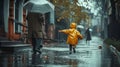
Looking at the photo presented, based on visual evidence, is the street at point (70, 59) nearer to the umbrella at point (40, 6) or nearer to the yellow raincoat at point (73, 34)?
the yellow raincoat at point (73, 34)

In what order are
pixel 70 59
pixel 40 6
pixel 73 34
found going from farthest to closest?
1. pixel 73 34
2. pixel 40 6
3. pixel 70 59

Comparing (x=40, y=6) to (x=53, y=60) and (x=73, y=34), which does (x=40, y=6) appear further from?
(x=53, y=60)

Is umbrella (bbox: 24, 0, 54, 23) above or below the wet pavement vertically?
above

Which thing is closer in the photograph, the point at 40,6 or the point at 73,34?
the point at 40,6

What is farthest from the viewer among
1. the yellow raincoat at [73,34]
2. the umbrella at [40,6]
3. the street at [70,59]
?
the yellow raincoat at [73,34]

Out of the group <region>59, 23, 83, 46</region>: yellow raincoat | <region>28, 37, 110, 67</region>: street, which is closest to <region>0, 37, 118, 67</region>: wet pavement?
<region>28, 37, 110, 67</region>: street

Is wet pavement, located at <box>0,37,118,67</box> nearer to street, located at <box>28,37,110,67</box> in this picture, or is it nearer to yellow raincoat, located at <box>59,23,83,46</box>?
street, located at <box>28,37,110,67</box>

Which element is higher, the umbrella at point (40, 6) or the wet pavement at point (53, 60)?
the umbrella at point (40, 6)

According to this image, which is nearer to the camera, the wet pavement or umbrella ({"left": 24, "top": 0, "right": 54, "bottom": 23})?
the wet pavement

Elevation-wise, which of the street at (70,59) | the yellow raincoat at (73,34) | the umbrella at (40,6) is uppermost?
the umbrella at (40,6)

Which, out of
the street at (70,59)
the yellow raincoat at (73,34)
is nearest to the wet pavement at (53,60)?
the street at (70,59)

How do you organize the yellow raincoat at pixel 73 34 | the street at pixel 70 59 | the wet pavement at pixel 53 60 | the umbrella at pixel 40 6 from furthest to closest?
1. the yellow raincoat at pixel 73 34
2. the umbrella at pixel 40 6
3. the street at pixel 70 59
4. the wet pavement at pixel 53 60

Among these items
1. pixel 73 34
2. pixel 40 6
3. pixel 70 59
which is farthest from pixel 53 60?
pixel 73 34

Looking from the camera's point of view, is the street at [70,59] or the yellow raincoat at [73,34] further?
the yellow raincoat at [73,34]
